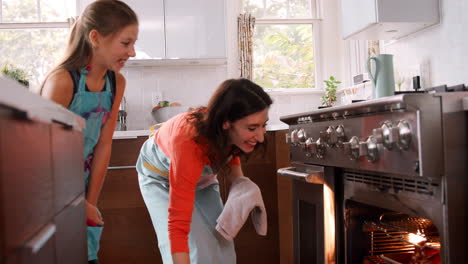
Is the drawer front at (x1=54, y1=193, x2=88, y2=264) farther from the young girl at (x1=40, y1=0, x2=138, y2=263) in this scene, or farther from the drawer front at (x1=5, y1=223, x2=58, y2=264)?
the young girl at (x1=40, y1=0, x2=138, y2=263)

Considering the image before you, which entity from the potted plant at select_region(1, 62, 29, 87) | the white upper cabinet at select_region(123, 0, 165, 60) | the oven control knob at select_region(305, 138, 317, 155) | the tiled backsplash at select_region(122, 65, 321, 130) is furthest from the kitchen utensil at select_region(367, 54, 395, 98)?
the potted plant at select_region(1, 62, 29, 87)

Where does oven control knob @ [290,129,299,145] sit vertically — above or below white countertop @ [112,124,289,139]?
below

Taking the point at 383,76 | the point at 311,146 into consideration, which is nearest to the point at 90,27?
the point at 311,146

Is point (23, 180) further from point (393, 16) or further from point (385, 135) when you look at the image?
point (393, 16)

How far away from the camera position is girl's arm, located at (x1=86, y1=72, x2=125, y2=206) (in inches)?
59.6

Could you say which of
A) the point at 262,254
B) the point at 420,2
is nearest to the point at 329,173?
the point at 420,2

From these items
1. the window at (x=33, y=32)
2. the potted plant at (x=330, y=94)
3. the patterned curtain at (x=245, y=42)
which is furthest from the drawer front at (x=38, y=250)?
the window at (x=33, y=32)

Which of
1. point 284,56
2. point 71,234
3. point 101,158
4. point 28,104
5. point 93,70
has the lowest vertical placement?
point 71,234

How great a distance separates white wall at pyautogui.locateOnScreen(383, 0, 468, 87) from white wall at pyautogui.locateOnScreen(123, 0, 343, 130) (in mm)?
1572

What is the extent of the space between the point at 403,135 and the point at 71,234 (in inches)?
29.0

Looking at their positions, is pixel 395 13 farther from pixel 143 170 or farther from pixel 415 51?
pixel 143 170

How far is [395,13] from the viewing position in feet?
7.47

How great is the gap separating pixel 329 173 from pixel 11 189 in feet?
4.11

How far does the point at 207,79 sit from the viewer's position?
395 centimetres
